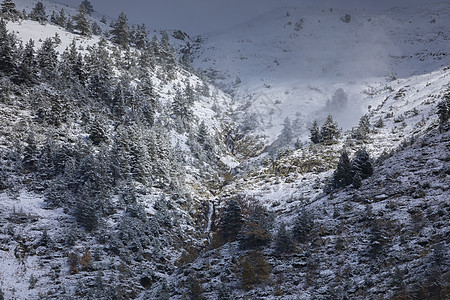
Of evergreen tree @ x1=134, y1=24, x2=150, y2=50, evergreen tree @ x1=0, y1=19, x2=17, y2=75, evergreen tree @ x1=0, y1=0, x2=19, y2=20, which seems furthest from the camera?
evergreen tree @ x1=134, y1=24, x2=150, y2=50

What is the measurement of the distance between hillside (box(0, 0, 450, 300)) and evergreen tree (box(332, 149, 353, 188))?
167mm

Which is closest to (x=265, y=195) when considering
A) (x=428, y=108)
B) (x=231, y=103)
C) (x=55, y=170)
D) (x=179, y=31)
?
(x=55, y=170)

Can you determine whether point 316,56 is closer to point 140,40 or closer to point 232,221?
point 140,40

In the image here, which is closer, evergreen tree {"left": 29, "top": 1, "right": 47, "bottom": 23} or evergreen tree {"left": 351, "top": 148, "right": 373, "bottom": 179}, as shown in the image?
evergreen tree {"left": 351, "top": 148, "right": 373, "bottom": 179}

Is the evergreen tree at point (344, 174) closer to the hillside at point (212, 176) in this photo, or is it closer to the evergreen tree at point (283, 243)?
the hillside at point (212, 176)

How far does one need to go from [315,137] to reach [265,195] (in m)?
19.6

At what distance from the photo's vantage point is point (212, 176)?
184ft

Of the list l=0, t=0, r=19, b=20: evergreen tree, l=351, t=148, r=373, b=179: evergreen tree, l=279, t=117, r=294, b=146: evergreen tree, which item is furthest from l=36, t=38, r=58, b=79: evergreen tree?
l=351, t=148, r=373, b=179: evergreen tree

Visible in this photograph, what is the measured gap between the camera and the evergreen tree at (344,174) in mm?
29969

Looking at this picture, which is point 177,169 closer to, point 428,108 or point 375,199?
point 375,199

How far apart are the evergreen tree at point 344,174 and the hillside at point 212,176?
0.17m

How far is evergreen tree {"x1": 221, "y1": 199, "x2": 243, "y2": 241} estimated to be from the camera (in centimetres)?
2767

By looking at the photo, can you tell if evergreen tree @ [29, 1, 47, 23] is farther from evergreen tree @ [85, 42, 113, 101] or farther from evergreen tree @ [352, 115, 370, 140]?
evergreen tree @ [352, 115, 370, 140]

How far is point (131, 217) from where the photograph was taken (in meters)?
34.6
